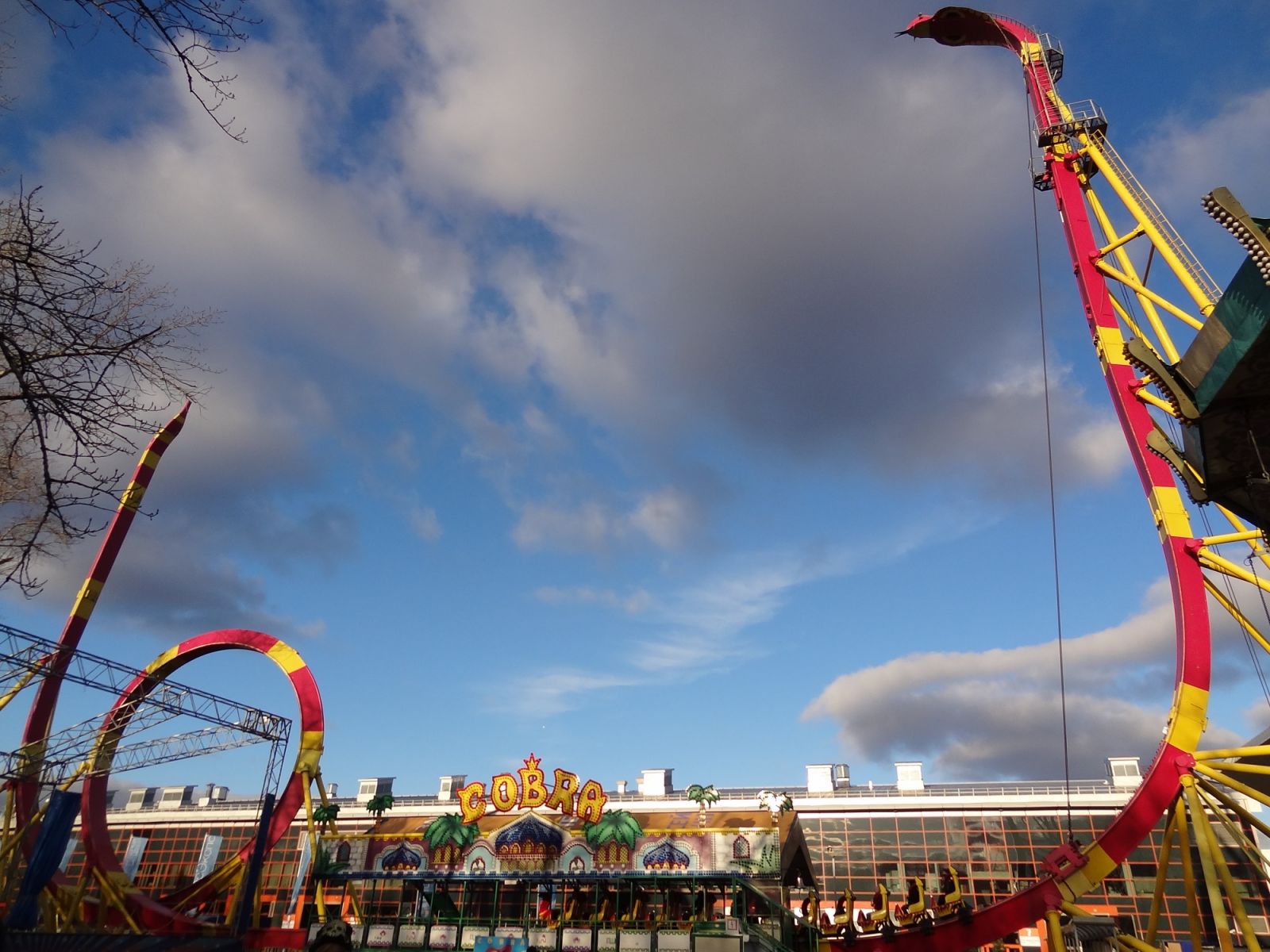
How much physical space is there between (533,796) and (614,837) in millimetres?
3851

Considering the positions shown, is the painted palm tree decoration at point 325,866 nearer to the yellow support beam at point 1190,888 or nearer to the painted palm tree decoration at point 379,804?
the painted palm tree decoration at point 379,804

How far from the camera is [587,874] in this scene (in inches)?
1193

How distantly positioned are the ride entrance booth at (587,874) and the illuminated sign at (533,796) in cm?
28

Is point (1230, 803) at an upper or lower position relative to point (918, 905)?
upper

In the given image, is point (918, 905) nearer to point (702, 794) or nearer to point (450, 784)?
point (702, 794)

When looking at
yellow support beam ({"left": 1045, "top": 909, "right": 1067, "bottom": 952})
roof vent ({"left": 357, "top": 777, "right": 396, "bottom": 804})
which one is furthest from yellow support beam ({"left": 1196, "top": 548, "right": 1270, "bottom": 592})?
roof vent ({"left": 357, "top": 777, "right": 396, "bottom": 804})

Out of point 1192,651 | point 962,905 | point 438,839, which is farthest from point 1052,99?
point 438,839

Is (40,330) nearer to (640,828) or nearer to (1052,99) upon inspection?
(640,828)

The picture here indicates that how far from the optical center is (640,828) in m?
30.8

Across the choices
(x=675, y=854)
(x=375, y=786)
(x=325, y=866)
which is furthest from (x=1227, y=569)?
(x=375, y=786)

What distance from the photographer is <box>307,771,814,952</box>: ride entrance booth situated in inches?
1089

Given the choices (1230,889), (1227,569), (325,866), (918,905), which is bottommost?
(918,905)

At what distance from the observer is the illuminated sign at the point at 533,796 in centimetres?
3177

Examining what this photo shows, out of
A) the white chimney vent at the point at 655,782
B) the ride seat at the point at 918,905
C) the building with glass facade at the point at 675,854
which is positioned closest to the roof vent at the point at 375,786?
the building with glass facade at the point at 675,854
